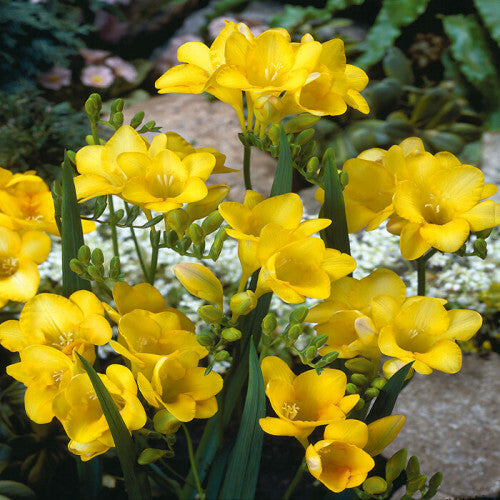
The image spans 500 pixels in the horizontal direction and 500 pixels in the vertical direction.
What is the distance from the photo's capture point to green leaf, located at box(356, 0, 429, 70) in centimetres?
291

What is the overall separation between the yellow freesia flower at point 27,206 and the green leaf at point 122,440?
246 millimetres

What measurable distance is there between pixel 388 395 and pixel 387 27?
107 inches

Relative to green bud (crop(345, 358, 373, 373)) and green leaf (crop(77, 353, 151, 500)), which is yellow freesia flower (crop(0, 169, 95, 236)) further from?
green bud (crop(345, 358, 373, 373))

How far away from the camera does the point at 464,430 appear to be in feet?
4.54

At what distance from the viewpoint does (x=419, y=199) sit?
656 millimetres

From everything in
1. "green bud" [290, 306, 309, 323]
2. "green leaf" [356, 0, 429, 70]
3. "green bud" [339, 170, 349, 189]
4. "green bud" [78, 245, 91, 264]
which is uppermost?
"green bud" [339, 170, 349, 189]

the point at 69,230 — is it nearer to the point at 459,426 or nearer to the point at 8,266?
the point at 8,266

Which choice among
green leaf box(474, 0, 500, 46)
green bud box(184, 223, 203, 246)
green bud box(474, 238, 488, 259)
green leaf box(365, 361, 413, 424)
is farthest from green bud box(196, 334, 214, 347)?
green leaf box(474, 0, 500, 46)

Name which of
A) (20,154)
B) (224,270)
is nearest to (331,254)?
(224,270)

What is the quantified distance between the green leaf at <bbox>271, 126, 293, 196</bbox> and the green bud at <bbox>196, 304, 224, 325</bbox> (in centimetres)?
18

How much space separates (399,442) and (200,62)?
1.05 meters

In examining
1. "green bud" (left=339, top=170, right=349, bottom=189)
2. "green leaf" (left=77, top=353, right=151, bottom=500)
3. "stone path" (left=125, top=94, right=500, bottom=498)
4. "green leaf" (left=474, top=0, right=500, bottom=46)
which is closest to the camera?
"green leaf" (left=77, top=353, right=151, bottom=500)

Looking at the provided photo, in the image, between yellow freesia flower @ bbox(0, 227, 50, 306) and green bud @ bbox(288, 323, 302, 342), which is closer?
green bud @ bbox(288, 323, 302, 342)

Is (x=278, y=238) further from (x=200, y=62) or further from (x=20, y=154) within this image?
(x=20, y=154)
